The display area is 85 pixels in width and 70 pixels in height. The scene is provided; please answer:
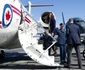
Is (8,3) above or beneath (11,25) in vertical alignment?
above

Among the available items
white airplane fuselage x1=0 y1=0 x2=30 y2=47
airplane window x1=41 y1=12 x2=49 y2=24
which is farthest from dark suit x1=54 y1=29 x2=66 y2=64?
airplane window x1=41 y1=12 x2=49 y2=24

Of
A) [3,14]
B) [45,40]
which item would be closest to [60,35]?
[45,40]

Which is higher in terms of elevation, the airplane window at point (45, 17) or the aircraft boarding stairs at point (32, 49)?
the airplane window at point (45, 17)

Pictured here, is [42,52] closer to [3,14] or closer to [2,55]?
[3,14]

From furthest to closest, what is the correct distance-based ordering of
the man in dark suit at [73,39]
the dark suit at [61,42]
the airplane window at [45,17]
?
the airplane window at [45,17] → the dark suit at [61,42] → the man in dark suit at [73,39]

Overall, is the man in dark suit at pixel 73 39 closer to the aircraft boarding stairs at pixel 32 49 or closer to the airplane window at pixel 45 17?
the aircraft boarding stairs at pixel 32 49

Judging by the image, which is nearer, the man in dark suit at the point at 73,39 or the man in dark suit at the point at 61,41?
the man in dark suit at the point at 73,39

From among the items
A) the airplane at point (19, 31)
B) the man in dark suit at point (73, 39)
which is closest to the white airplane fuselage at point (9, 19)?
the airplane at point (19, 31)

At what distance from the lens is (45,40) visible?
13.9 m

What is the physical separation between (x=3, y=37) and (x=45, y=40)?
3.07 m

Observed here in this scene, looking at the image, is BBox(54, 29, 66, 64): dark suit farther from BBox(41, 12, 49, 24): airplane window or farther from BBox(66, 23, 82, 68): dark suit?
BBox(41, 12, 49, 24): airplane window

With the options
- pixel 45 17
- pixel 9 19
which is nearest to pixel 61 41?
pixel 9 19

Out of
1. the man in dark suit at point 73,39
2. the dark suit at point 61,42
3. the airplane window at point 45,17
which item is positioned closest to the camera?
the man in dark suit at point 73,39

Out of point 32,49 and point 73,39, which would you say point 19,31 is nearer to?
point 32,49
